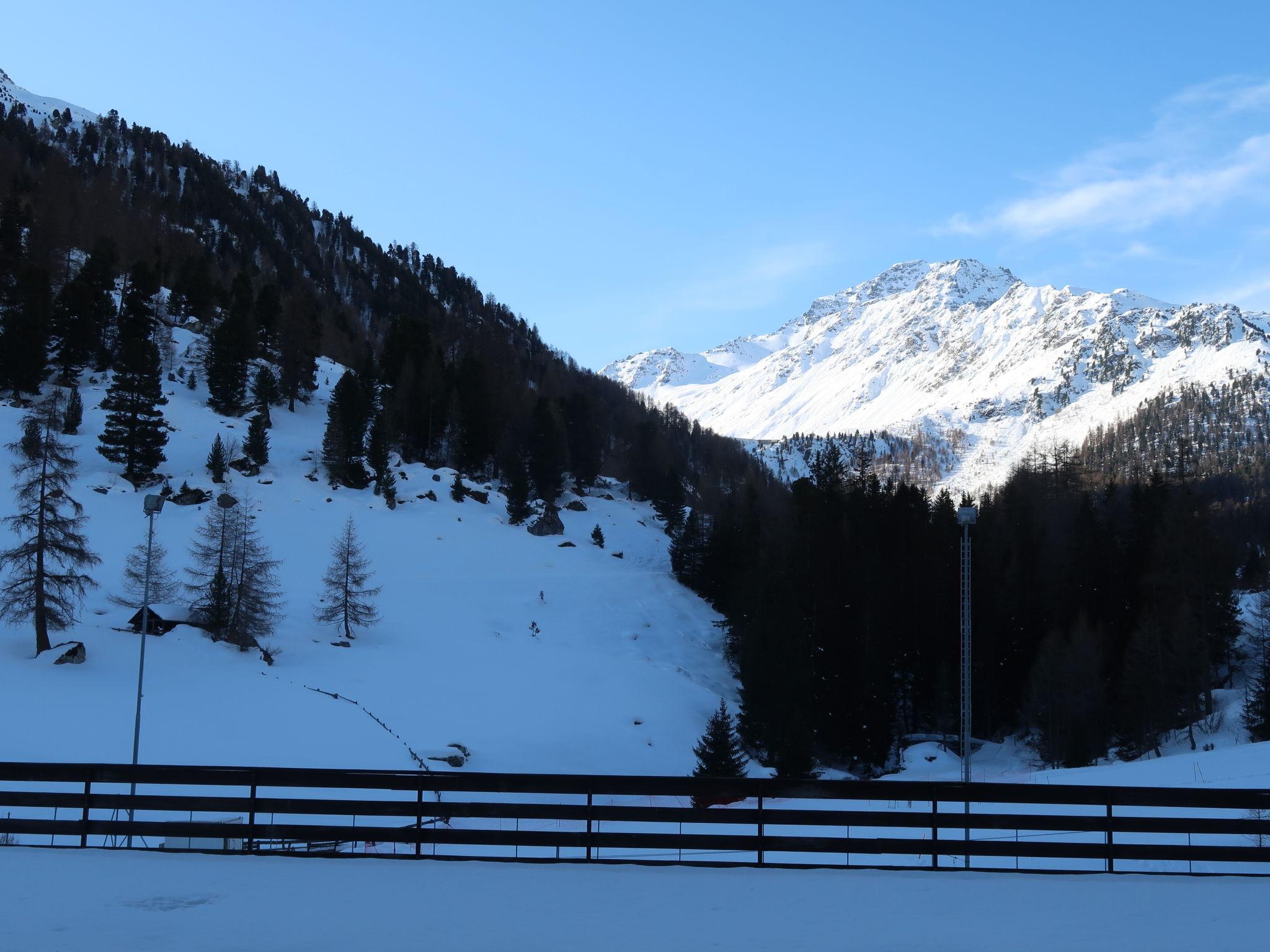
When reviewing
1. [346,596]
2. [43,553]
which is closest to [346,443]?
[346,596]

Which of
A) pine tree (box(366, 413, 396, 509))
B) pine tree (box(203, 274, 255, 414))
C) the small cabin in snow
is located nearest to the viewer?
the small cabin in snow

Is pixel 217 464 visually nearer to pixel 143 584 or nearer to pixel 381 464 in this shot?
pixel 381 464

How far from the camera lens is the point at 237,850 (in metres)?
11.1

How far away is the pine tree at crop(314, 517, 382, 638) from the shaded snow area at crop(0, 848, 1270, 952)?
149ft

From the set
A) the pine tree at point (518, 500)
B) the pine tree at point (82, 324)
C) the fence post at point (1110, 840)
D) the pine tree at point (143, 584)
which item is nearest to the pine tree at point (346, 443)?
the pine tree at point (518, 500)

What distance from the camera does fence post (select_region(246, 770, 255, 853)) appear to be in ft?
35.3

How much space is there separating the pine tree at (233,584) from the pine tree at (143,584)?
1344 mm

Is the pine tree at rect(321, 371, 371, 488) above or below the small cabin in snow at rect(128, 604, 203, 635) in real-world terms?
above

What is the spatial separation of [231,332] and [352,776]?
82.5 m

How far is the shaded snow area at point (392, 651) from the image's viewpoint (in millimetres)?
37219

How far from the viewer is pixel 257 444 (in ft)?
241

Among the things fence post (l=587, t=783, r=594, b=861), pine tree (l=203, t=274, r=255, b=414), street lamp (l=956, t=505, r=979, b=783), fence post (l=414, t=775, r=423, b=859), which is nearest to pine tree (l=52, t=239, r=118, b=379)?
pine tree (l=203, t=274, r=255, b=414)

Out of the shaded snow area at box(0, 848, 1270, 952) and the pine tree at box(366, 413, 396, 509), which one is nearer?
the shaded snow area at box(0, 848, 1270, 952)

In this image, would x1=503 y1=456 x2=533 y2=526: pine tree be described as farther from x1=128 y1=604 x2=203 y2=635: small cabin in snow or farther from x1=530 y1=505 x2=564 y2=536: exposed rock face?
x1=128 y1=604 x2=203 y2=635: small cabin in snow
